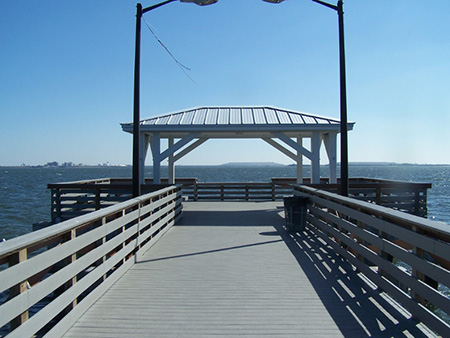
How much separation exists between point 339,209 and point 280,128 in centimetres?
593

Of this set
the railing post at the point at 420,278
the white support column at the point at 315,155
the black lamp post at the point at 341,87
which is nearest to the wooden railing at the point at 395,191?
the white support column at the point at 315,155

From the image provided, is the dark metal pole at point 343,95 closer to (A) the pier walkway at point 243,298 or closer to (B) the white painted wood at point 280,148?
(A) the pier walkway at point 243,298

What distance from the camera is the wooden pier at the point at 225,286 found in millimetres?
2928

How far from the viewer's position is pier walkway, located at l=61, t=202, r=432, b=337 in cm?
334

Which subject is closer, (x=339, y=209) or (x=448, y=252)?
(x=448, y=252)

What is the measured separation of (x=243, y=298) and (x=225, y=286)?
446 mm

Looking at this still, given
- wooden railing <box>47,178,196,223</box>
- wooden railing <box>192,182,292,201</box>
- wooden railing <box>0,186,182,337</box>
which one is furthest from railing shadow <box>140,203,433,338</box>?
wooden railing <box>192,182,292,201</box>

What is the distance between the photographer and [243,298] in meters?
4.11

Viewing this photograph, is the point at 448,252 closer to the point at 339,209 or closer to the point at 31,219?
the point at 339,209

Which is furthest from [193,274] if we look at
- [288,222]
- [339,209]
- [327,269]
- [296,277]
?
[288,222]

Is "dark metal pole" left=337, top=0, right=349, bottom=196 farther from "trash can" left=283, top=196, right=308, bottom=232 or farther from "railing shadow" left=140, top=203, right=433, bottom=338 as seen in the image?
"railing shadow" left=140, top=203, right=433, bottom=338

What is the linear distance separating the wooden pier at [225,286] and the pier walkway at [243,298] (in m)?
0.01

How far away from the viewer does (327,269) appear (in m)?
5.24

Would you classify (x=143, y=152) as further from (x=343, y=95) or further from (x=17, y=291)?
(x=17, y=291)
